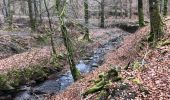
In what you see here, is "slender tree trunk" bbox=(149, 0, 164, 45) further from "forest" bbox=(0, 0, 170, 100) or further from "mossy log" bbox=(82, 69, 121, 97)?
"mossy log" bbox=(82, 69, 121, 97)

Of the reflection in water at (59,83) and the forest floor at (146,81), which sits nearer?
the forest floor at (146,81)

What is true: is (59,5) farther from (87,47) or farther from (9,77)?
(87,47)

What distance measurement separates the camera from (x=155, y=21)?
1886 centimetres

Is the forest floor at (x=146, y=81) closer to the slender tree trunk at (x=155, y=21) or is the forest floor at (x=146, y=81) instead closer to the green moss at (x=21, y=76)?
the slender tree trunk at (x=155, y=21)

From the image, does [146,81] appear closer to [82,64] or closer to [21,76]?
[21,76]

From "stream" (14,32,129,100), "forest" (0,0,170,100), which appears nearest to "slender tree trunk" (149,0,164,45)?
"forest" (0,0,170,100)

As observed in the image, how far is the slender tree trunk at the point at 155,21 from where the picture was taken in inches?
736

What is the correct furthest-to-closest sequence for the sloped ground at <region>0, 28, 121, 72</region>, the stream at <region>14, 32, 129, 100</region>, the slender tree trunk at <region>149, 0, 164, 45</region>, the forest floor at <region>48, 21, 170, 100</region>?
1. the sloped ground at <region>0, 28, 121, 72</region>
2. the stream at <region>14, 32, 129, 100</region>
3. the slender tree trunk at <region>149, 0, 164, 45</region>
4. the forest floor at <region>48, 21, 170, 100</region>

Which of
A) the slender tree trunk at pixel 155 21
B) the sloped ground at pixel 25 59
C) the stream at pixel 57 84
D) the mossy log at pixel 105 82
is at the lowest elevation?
the stream at pixel 57 84

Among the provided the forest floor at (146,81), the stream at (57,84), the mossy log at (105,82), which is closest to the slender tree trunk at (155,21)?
the forest floor at (146,81)

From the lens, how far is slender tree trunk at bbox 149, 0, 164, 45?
1869cm

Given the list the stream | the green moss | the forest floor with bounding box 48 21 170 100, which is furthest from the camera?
the green moss

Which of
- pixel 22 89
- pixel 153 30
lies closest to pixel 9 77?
pixel 22 89

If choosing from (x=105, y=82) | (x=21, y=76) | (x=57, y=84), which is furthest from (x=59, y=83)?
(x=105, y=82)
